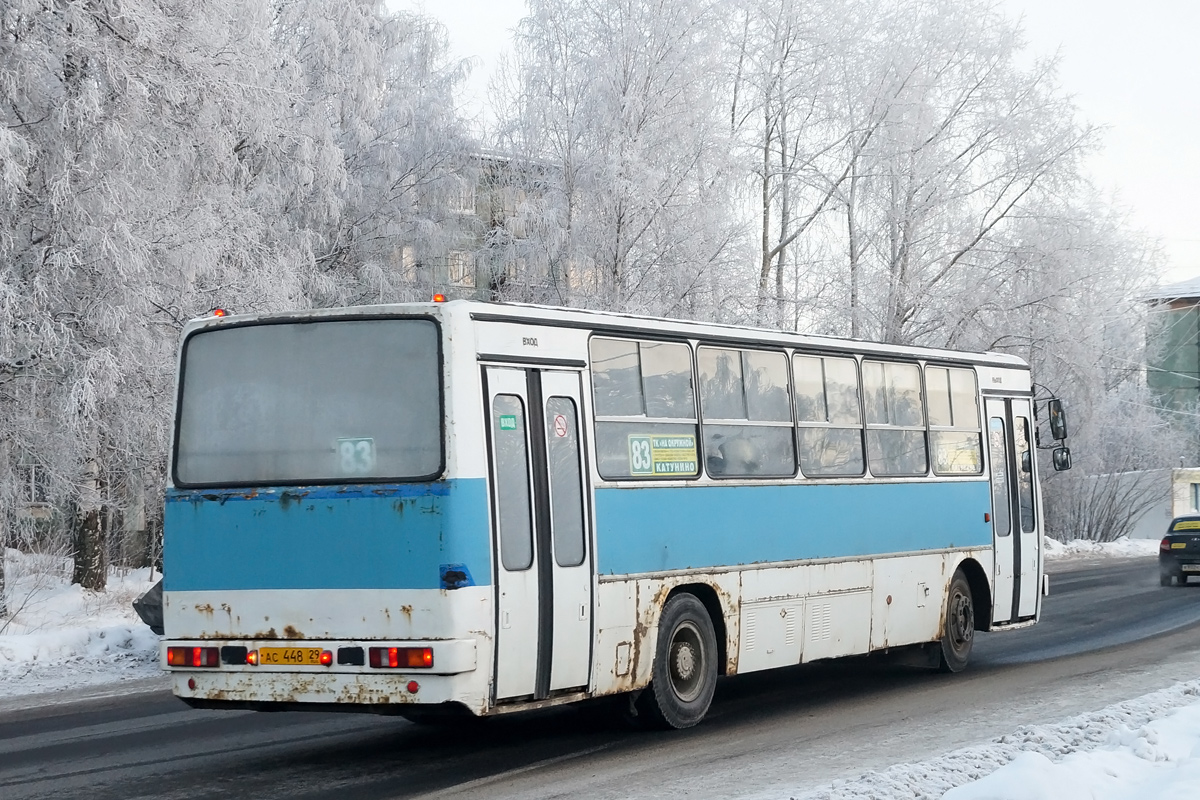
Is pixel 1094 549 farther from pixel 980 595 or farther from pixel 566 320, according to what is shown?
pixel 566 320

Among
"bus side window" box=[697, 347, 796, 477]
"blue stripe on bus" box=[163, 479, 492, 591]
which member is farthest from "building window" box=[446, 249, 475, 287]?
"blue stripe on bus" box=[163, 479, 492, 591]

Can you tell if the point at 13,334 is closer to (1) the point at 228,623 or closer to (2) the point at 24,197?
(2) the point at 24,197

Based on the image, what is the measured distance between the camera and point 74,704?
43.7 ft

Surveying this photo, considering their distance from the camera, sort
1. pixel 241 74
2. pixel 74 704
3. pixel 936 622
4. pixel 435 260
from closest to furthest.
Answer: pixel 74 704 → pixel 936 622 → pixel 241 74 → pixel 435 260

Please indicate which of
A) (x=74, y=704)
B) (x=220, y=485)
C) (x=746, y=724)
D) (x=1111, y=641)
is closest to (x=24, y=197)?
(x=74, y=704)

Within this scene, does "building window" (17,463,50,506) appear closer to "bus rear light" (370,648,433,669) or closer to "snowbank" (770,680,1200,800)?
"bus rear light" (370,648,433,669)

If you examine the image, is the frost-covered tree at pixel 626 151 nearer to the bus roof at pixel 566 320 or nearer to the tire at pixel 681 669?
the bus roof at pixel 566 320

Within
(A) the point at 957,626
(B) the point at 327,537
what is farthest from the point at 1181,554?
(B) the point at 327,537

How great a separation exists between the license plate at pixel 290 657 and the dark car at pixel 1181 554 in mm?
24654

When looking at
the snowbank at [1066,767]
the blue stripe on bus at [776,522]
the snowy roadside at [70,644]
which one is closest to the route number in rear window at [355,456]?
the blue stripe on bus at [776,522]

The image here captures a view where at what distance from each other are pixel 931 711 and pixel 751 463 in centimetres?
258

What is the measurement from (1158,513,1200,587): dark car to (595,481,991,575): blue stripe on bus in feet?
54.7

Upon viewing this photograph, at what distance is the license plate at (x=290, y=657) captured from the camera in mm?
9344

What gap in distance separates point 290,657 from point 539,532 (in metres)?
1.79
